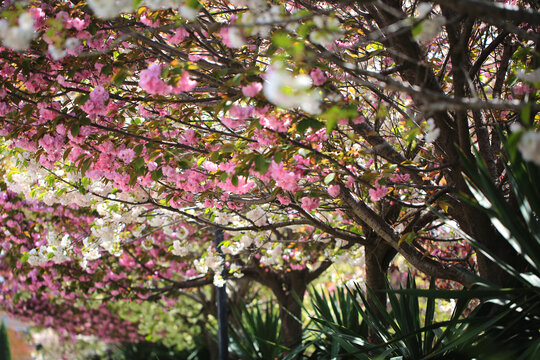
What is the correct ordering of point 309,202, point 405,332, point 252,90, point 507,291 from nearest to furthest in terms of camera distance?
point 252,90
point 507,291
point 309,202
point 405,332

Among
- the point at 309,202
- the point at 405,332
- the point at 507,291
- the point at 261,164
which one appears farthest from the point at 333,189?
the point at 405,332

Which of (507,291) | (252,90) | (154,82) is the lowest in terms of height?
(507,291)

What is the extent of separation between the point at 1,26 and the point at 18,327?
17.5m

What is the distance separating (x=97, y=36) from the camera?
120 inches

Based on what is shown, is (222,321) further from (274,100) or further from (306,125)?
(274,100)

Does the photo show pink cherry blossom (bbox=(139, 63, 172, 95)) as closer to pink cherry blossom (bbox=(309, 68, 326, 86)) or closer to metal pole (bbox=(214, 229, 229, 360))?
pink cherry blossom (bbox=(309, 68, 326, 86))

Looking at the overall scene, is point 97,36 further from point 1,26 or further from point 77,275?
point 77,275

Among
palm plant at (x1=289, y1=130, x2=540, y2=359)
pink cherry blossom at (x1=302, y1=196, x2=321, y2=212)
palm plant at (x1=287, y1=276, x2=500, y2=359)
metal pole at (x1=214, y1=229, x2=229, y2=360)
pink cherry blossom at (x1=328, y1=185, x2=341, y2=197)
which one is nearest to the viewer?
palm plant at (x1=289, y1=130, x2=540, y2=359)

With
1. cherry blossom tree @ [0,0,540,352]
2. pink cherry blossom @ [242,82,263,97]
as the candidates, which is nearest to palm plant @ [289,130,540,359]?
cherry blossom tree @ [0,0,540,352]

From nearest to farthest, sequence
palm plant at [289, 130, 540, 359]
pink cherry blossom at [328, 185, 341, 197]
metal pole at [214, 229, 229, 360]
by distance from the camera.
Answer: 1. palm plant at [289, 130, 540, 359]
2. pink cherry blossom at [328, 185, 341, 197]
3. metal pole at [214, 229, 229, 360]

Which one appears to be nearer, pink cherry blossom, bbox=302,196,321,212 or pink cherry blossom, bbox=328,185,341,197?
pink cherry blossom, bbox=328,185,341,197

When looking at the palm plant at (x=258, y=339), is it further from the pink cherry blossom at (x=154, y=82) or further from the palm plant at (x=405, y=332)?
the pink cherry blossom at (x=154, y=82)

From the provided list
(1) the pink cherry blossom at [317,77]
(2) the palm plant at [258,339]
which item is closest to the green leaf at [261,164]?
(1) the pink cherry blossom at [317,77]

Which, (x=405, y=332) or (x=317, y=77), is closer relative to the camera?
(x=317, y=77)
